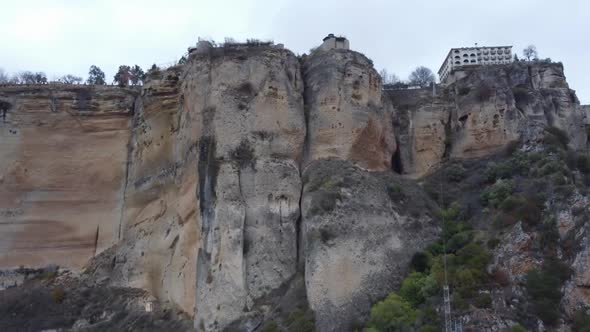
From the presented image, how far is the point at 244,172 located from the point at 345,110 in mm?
5950

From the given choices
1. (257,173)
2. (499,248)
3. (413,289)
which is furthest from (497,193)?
(257,173)

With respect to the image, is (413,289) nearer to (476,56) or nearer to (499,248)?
(499,248)

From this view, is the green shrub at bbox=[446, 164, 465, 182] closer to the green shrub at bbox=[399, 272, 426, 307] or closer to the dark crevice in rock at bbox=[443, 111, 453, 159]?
the dark crevice in rock at bbox=[443, 111, 453, 159]

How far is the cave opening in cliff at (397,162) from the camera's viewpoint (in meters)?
44.0

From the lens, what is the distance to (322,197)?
3556cm

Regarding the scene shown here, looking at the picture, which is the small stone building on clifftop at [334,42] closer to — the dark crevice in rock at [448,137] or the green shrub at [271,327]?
the dark crevice in rock at [448,137]

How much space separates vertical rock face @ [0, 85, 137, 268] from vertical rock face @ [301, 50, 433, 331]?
12038 mm

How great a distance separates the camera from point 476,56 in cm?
5800

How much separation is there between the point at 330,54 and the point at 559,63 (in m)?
12.9

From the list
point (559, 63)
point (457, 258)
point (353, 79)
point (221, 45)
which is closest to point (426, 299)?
point (457, 258)

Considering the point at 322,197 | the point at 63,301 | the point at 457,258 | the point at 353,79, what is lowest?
the point at 63,301

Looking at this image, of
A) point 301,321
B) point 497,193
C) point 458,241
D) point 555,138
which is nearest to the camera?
point 301,321

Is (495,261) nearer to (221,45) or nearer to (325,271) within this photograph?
(325,271)

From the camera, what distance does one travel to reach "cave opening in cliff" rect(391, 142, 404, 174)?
43969mm
